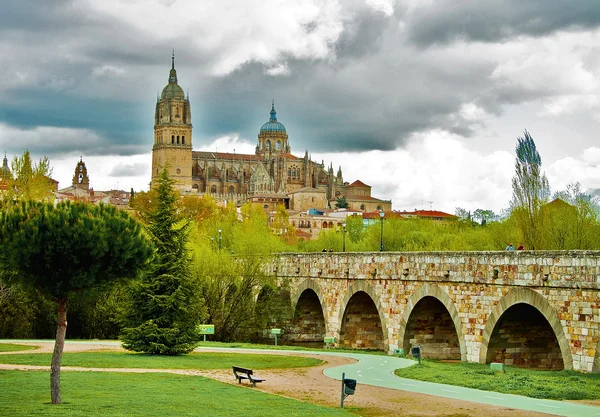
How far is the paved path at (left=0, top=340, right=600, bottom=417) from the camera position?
19.3 meters

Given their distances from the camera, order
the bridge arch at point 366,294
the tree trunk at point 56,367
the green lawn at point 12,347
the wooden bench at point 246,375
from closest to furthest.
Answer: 1. the tree trunk at point 56,367
2. the wooden bench at point 246,375
3. the green lawn at point 12,347
4. the bridge arch at point 366,294

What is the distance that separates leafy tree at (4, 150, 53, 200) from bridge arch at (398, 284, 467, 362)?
83.5 ft

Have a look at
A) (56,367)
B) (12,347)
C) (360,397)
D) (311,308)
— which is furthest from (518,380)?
(311,308)

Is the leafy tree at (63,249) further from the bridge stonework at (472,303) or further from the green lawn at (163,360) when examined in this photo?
the bridge stonework at (472,303)

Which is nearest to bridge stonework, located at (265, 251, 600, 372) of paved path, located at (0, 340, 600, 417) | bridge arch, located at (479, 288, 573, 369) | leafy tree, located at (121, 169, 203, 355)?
bridge arch, located at (479, 288, 573, 369)

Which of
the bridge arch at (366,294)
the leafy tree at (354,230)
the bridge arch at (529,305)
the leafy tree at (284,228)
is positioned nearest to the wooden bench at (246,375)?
the bridge arch at (529,305)

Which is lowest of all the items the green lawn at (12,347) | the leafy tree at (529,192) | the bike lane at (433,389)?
the bike lane at (433,389)

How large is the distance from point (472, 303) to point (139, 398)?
12.6m

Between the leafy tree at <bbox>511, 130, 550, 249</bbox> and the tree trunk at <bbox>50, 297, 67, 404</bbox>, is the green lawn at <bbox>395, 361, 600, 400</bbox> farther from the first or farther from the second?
the leafy tree at <bbox>511, 130, 550, 249</bbox>

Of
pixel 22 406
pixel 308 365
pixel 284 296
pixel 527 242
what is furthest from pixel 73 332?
pixel 22 406

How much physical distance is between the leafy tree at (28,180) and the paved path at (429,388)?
83.1 ft

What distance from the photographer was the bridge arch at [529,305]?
24344 millimetres

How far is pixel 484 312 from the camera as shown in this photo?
2842 cm

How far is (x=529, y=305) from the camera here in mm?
27250
